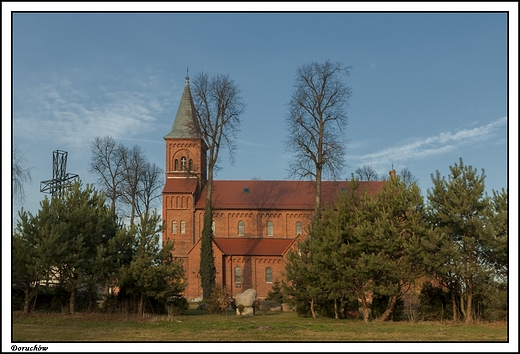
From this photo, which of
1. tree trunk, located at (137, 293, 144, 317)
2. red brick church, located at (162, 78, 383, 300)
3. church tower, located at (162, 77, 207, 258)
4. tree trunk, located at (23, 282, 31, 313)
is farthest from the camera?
church tower, located at (162, 77, 207, 258)

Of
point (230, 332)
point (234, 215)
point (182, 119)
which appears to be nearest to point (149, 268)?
point (230, 332)

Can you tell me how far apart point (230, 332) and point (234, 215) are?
35875mm

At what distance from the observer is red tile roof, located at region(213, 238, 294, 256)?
50.4 meters

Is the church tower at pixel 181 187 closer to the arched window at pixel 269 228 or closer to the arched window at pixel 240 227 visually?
the arched window at pixel 240 227

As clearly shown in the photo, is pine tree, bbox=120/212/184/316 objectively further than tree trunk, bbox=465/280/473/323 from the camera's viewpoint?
Yes

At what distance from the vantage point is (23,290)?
24984 mm

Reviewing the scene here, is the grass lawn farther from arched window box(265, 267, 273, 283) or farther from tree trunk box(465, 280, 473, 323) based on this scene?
arched window box(265, 267, 273, 283)

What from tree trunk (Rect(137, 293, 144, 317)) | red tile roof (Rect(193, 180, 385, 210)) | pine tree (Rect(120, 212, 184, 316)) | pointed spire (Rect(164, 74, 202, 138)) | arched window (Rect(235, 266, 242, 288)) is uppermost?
pointed spire (Rect(164, 74, 202, 138))

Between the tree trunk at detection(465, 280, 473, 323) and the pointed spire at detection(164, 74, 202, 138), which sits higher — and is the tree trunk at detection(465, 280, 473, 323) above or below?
below

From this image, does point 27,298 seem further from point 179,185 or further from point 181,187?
point 179,185

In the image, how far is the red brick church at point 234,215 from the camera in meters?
50.2

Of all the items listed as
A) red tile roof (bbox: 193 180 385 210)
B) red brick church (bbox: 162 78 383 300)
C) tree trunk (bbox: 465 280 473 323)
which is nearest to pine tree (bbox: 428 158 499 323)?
tree trunk (bbox: 465 280 473 323)

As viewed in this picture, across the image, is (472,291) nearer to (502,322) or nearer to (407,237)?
(502,322)

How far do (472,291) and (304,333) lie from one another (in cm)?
837
